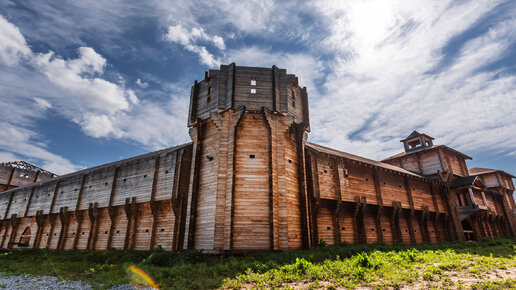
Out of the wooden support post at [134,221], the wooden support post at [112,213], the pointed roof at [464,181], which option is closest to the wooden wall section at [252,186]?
the wooden support post at [134,221]

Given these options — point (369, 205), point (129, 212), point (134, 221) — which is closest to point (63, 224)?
point (129, 212)

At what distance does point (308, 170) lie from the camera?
19547mm

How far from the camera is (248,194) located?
1544 centimetres

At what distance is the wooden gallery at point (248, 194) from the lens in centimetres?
1549

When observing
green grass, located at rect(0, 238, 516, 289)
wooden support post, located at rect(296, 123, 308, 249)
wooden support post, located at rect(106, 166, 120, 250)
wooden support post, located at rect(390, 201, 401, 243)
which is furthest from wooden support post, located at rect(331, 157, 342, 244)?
wooden support post, located at rect(106, 166, 120, 250)

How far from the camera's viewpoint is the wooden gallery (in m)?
15.5

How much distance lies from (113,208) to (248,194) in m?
13.7

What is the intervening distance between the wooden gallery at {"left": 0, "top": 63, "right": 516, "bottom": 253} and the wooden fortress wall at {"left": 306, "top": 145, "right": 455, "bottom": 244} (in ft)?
0.30

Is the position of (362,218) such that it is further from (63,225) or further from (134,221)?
(63,225)

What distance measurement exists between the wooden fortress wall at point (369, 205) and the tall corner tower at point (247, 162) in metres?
2.59

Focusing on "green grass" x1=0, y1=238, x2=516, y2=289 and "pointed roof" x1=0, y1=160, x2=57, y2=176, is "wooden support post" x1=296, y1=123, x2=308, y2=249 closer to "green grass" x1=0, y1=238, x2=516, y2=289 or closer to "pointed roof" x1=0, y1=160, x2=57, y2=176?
"green grass" x1=0, y1=238, x2=516, y2=289

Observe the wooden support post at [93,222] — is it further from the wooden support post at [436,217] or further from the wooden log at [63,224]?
the wooden support post at [436,217]

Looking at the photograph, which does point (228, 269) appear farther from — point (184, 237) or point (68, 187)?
point (68, 187)

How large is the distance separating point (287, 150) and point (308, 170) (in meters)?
2.78
